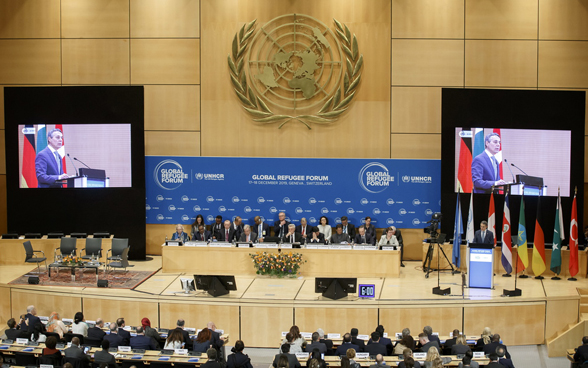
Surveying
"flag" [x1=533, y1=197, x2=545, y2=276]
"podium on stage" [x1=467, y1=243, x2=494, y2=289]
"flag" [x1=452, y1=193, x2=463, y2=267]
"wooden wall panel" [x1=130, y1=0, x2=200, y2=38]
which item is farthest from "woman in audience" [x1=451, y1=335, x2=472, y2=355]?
"wooden wall panel" [x1=130, y1=0, x2=200, y2=38]

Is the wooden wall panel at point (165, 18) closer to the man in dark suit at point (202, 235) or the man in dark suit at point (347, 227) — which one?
the man in dark suit at point (202, 235)

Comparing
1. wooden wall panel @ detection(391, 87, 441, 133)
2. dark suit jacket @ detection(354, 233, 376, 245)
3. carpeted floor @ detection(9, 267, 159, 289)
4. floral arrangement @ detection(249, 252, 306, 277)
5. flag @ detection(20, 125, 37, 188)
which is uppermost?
wooden wall panel @ detection(391, 87, 441, 133)

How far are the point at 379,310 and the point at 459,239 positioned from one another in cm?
302

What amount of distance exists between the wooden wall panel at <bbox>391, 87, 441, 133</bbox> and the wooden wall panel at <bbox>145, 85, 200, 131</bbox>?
490cm

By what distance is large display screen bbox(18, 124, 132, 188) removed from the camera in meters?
14.9

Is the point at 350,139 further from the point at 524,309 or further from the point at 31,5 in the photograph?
the point at 31,5

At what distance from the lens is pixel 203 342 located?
30.1 ft

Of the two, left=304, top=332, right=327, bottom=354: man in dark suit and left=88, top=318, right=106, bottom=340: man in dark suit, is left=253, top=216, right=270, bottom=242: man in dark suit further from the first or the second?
left=304, top=332, right=327, bottom=354: man in dark suit

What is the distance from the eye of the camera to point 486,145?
14.4 meters

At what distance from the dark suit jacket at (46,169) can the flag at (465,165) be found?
31.5ft

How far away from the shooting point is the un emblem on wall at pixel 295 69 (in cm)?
1495

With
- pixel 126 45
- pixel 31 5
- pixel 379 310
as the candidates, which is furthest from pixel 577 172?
pixel 31 5

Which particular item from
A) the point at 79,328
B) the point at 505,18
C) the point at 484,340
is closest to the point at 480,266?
the point at 484,340

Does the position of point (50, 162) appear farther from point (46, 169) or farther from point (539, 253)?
point (539, 253)
